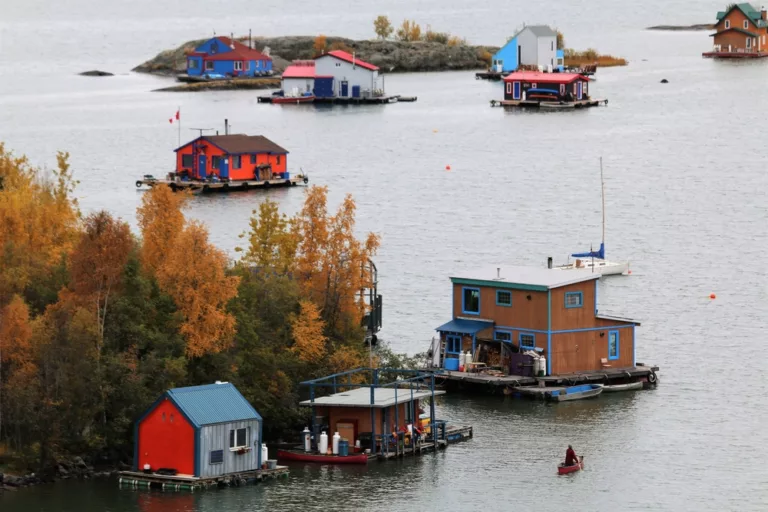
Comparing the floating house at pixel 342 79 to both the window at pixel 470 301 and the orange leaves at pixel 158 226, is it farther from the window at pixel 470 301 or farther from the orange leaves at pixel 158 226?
the orange leaves at pixel 158 226

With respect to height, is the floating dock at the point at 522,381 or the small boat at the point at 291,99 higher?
the small boat at the point at 291,99

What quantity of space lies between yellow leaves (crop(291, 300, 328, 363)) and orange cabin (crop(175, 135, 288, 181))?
2344 inches

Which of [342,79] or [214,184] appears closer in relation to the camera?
[214,184]

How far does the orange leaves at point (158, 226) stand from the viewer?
5556 cm

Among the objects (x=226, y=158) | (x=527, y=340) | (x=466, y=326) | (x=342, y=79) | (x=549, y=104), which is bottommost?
(x=527, y=340)

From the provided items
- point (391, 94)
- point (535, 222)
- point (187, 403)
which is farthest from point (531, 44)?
point (187, 403)

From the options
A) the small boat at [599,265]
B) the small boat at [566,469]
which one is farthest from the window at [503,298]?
the small boat at [599,265]

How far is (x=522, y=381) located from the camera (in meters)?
60.5

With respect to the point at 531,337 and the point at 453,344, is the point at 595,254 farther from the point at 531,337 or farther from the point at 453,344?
the point at 531,337

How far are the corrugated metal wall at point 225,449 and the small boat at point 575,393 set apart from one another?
13.8 m

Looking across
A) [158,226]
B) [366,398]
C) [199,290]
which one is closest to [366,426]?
[366,398]

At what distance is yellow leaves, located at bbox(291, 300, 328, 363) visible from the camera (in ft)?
182

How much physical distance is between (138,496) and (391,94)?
14045 cm

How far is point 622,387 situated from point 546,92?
115 meters
